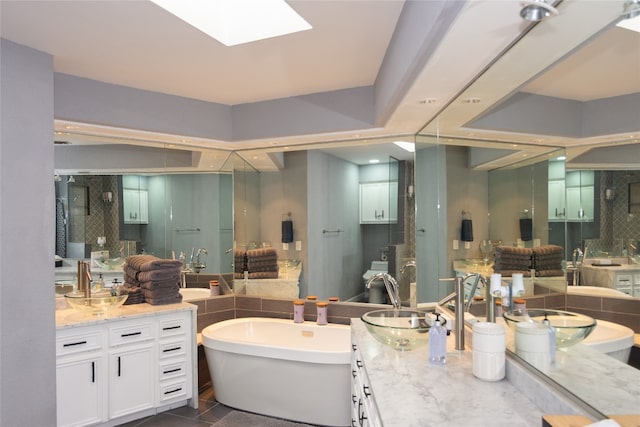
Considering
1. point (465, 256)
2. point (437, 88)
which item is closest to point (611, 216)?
point (437, 88)

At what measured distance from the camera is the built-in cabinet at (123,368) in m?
3.03

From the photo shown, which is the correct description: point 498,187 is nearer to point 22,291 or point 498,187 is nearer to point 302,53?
point 302,53

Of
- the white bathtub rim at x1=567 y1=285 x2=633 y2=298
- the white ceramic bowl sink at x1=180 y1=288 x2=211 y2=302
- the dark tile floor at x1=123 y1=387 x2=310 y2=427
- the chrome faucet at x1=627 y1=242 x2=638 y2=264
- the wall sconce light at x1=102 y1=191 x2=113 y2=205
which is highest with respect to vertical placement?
the wall sconce light at x1=102 y1=191 x2=113 y2=205

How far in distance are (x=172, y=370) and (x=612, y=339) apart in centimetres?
316

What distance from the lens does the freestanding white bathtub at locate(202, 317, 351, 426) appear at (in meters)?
3.21

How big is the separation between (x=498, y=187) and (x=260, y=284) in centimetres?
270

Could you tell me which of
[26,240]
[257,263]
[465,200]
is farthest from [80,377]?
[465,200]

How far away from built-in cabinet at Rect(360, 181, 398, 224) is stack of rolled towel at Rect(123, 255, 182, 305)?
1690 mm

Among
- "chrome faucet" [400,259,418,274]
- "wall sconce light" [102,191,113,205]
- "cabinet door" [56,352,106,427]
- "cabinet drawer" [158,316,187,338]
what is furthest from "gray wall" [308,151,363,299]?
"cabinet door" [56,352,106,427]

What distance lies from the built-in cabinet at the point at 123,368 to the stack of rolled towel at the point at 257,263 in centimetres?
85

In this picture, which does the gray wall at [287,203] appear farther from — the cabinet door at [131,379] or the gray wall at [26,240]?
the gray wall at [26,240]

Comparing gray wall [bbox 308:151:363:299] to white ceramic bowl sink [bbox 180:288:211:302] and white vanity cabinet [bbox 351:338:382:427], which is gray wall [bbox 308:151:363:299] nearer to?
white ceramic bowl sink [bbox 180:288:211:302]

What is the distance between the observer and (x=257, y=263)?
4324 mm

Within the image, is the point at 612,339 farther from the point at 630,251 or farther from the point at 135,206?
the point at 135,206
